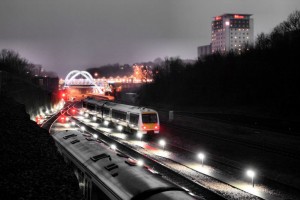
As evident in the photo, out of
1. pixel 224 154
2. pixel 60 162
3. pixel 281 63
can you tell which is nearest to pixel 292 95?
pixel 281 63

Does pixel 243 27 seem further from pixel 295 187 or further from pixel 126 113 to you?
pixel 295 187

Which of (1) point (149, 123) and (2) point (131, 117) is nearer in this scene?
(1) point (149, 123)

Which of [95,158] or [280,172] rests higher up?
[95,158]

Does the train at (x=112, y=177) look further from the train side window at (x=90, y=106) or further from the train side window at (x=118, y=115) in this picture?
the train side window at (x=90, y=106)

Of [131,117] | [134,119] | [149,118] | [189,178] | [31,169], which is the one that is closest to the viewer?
[31,169]

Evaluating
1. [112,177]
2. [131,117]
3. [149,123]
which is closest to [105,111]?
[131,117]

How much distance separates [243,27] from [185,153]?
18687cm

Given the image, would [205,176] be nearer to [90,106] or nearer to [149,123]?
[149,123]

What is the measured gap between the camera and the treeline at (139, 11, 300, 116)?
4384 centimetres

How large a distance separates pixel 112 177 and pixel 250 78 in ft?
155

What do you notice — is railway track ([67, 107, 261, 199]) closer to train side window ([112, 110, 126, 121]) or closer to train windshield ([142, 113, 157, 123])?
train windshield ([142, 113, 157, 123])

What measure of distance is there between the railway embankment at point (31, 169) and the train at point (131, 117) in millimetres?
14169

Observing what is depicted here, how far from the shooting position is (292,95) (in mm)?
41156

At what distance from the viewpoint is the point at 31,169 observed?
12.6m
